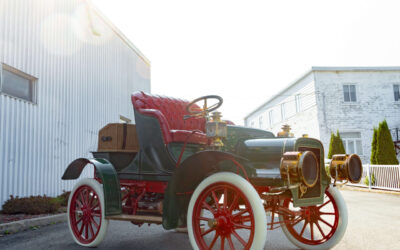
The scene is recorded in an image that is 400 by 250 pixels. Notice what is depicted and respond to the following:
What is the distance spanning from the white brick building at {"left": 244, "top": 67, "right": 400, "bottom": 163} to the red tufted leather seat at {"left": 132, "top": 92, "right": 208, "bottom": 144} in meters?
15.6

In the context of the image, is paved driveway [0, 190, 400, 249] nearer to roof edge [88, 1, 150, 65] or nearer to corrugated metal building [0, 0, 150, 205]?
corrugated metal building [0, 0, 150, 205]

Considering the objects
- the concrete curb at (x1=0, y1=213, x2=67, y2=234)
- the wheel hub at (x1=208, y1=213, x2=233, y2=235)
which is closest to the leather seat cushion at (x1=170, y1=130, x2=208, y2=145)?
the wheel hub at (x1=208, y1=213, x2=233, y2=235)

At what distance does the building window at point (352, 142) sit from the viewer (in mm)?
18891

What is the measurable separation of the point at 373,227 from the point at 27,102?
309 inches

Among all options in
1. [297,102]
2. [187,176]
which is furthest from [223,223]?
[297,102]

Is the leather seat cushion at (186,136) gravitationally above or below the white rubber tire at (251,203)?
above

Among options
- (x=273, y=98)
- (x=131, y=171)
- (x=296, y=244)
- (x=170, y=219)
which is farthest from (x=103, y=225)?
(x=273, y=98)

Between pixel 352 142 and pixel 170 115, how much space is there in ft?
56.4

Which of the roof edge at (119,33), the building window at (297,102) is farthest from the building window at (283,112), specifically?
the roof edge at (119,33)

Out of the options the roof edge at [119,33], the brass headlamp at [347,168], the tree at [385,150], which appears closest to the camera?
the brass headlamp at [347,168]

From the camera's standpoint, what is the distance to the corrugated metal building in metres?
7.79

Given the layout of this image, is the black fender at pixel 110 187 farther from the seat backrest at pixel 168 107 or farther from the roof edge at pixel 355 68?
the roof edge at pixel 355 68

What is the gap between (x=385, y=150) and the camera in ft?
46.4

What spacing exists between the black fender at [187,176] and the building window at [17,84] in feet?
19.9
